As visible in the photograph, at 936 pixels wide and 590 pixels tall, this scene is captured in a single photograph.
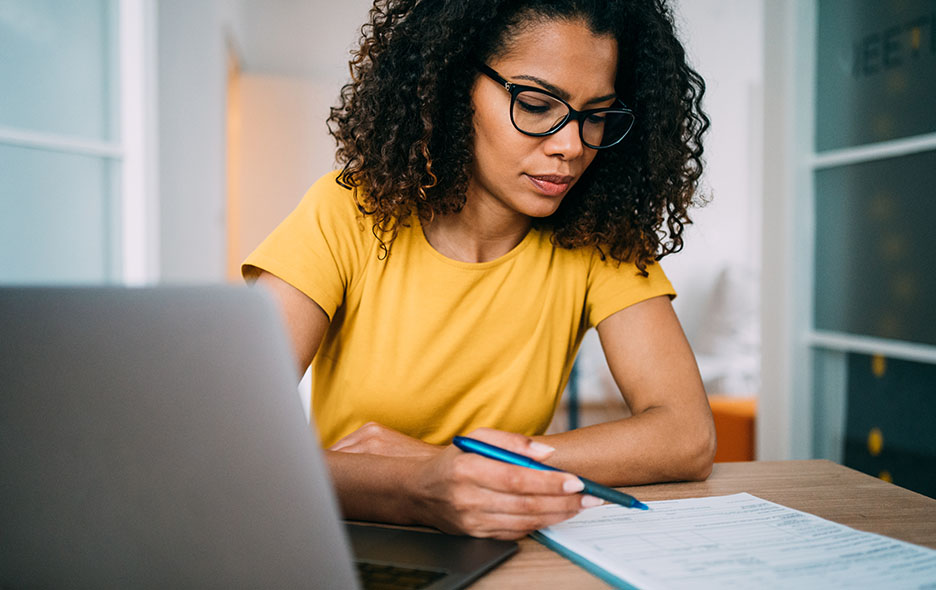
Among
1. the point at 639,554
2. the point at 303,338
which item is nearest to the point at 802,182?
the point at 303,338

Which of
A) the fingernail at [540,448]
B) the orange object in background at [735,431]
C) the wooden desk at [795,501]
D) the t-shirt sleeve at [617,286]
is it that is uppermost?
the t-shirt sleeve at [617,286]

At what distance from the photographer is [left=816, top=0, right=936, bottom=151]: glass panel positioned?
1.94 metres

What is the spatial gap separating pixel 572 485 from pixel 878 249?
186 cm

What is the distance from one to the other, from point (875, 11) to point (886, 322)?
2.89 ft

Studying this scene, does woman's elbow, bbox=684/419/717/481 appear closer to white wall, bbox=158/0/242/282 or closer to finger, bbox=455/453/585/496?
finger, bbox=455/453/585/496

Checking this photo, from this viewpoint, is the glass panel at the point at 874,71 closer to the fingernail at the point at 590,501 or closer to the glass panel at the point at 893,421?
the glass panel at the point at 893,421

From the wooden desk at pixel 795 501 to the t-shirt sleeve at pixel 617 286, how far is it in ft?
0.96

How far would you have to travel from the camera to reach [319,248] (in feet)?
3.55

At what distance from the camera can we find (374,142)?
1.21 meters

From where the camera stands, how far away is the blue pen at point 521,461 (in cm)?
66

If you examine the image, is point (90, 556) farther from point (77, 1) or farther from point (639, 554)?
point (77, 1)

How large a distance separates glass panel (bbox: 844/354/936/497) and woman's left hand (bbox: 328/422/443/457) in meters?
1.61

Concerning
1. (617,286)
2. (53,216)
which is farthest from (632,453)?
(53,216)

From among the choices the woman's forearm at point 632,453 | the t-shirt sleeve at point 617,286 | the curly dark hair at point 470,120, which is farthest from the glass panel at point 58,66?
the woman's forearm at point 632,453
